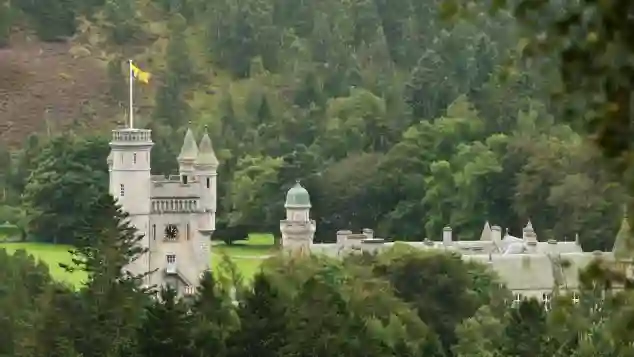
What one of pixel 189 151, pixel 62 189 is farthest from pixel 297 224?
→ pixel 62 189

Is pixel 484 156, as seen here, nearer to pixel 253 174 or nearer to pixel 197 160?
pixel 253 174

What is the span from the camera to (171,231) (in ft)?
206

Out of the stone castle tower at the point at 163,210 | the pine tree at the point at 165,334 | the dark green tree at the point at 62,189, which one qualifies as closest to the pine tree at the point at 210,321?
the pine tree at the point at 165,334

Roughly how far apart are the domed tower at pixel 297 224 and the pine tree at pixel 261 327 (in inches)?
1047

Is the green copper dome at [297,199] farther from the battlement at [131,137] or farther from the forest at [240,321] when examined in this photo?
the forest at [240,321]

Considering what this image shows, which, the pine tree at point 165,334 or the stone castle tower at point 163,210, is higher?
the stone castle tower at point 163,210

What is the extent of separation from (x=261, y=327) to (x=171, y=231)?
23283 millimetres

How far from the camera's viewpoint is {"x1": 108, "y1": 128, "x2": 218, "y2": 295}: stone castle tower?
61375 millimetres

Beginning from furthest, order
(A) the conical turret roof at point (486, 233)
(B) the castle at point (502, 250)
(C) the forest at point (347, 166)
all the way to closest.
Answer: (A) the conical turret roof at point (486, 233) < (B) the castle at point (502, 250) < (C) the forest at point (347, 166)

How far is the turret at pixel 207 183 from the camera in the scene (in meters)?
63.3

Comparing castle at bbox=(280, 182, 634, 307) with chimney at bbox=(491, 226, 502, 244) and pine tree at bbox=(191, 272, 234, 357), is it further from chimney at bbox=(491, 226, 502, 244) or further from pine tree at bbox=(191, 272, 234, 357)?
pine tree at bbox=(191, 272, 234, 357)

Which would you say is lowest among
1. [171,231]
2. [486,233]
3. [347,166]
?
[171,231]

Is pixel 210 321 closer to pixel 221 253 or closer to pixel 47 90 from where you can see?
pixel 221 253

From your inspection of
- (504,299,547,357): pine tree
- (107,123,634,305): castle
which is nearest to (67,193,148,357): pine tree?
(504,299,547,357): pine tree
